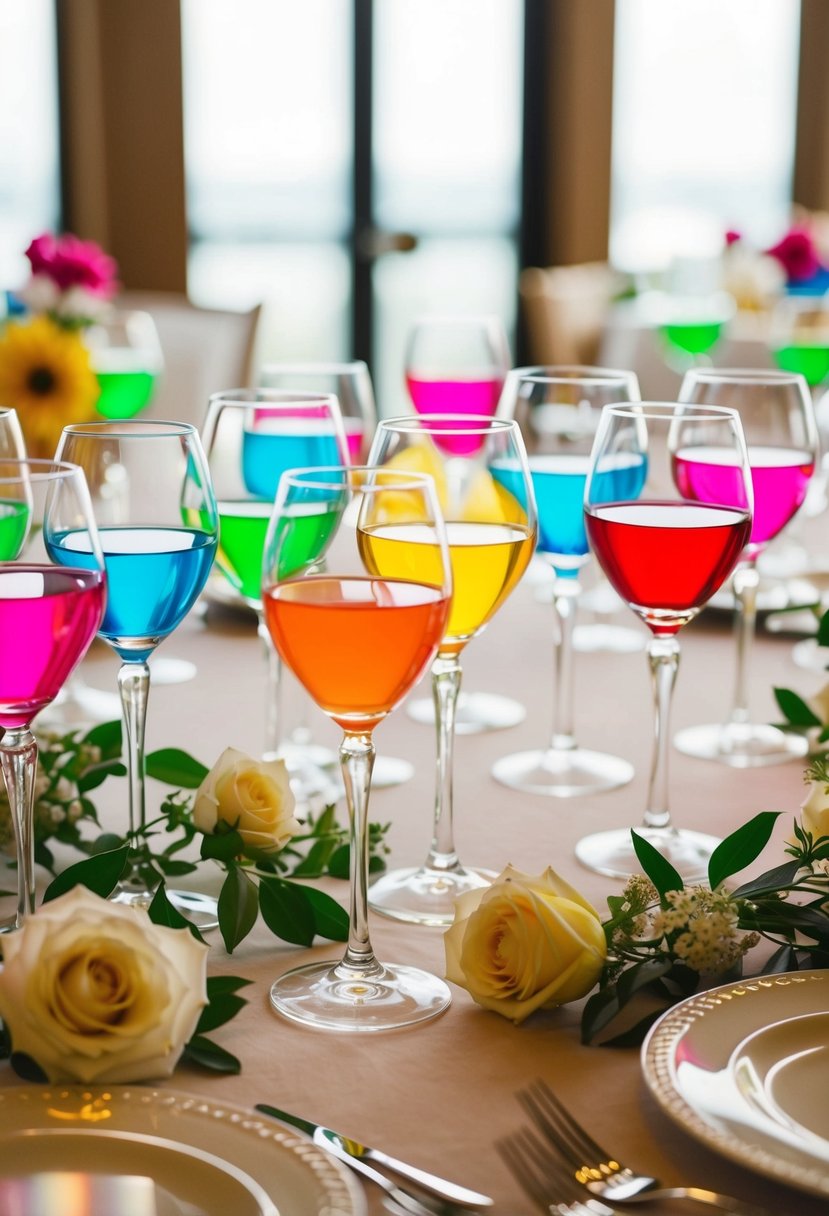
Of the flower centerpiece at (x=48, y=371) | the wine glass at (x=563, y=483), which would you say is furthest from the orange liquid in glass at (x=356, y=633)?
A: the flower centerpiece at (x=48, y=371)

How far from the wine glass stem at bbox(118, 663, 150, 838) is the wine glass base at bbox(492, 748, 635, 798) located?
0.37 metres

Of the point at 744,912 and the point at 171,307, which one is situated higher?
the point at 171,307

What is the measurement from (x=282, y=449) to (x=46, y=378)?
856 mm

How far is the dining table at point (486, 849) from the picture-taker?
27.5 inches

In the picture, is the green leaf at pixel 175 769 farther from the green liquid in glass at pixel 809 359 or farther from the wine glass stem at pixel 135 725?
the green liquid in glass at pixel 809 359

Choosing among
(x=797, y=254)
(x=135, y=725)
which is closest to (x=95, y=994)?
(x=135, y=725)

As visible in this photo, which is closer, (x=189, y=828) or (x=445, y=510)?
(x=189, y=828)

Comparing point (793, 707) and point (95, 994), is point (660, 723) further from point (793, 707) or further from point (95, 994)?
point (95, 994)

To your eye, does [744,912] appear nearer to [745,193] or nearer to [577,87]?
[577,87]

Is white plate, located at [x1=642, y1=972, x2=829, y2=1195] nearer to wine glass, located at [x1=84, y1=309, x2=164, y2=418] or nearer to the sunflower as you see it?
the sunflower

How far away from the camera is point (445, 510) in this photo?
113 cm

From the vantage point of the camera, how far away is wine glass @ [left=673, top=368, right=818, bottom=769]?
4.32ft

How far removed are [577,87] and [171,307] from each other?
13.8 ft

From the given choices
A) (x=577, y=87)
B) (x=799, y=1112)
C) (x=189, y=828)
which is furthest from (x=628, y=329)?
(x=799, y=1112)
